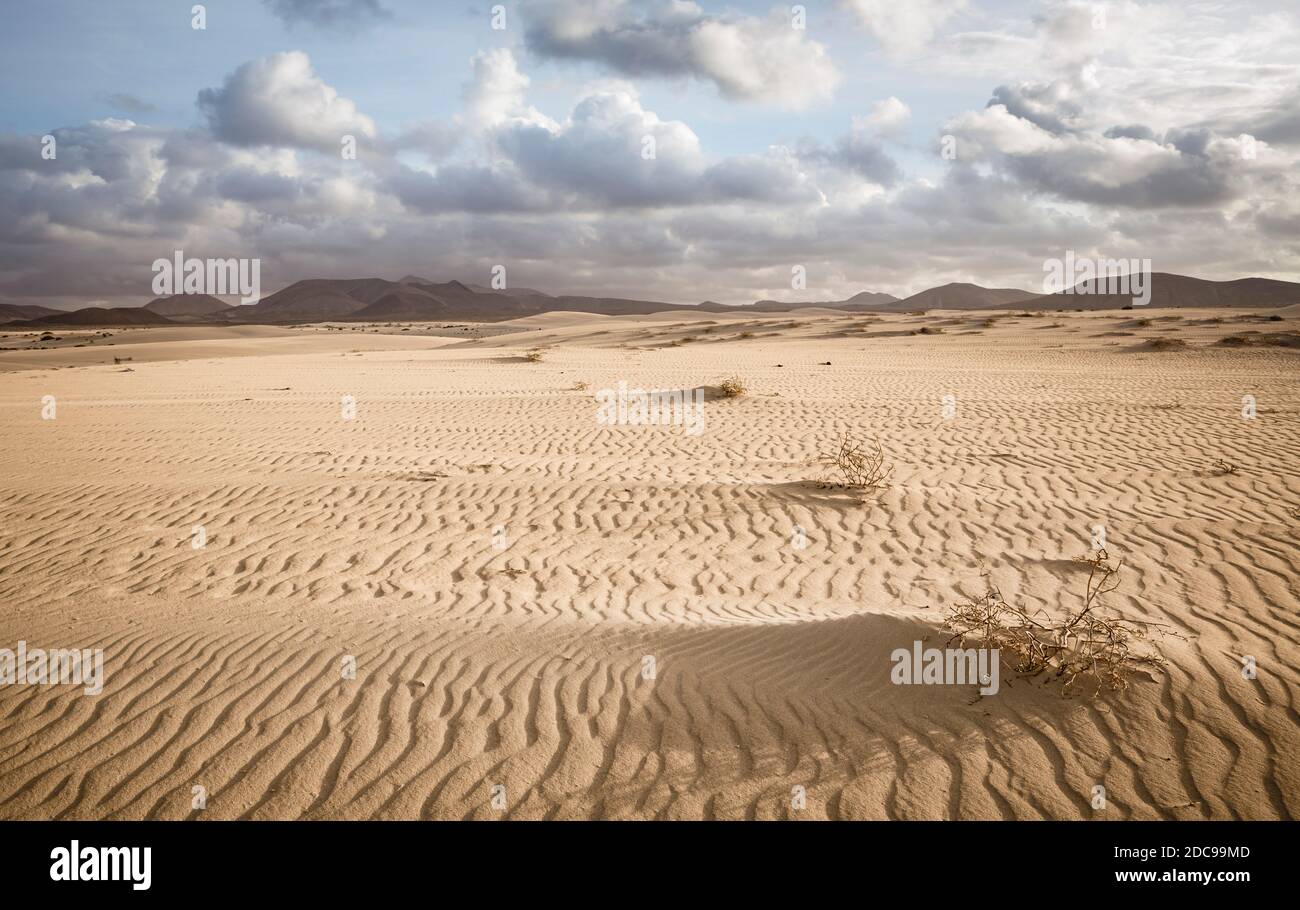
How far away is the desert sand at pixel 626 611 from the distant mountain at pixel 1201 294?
12422 cm

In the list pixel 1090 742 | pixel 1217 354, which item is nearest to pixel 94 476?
pixel 1090 742

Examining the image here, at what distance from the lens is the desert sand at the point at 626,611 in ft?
11.4

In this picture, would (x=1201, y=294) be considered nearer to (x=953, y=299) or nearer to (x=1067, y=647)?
(x=953, y=299)

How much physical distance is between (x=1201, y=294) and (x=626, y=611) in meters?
164

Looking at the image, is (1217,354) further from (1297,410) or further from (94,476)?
(94,476)

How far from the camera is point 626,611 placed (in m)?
5.63

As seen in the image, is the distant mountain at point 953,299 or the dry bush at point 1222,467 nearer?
the dry bush at point 1222,467

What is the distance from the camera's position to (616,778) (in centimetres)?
352

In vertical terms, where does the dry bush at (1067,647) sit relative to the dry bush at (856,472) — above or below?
below

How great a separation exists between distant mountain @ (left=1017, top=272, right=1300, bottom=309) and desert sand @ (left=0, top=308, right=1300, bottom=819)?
124220 millimetres

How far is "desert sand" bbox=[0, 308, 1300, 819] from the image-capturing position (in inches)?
137

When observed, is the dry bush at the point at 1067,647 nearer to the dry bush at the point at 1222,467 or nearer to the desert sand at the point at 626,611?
the desert sand at the point at 626,611
